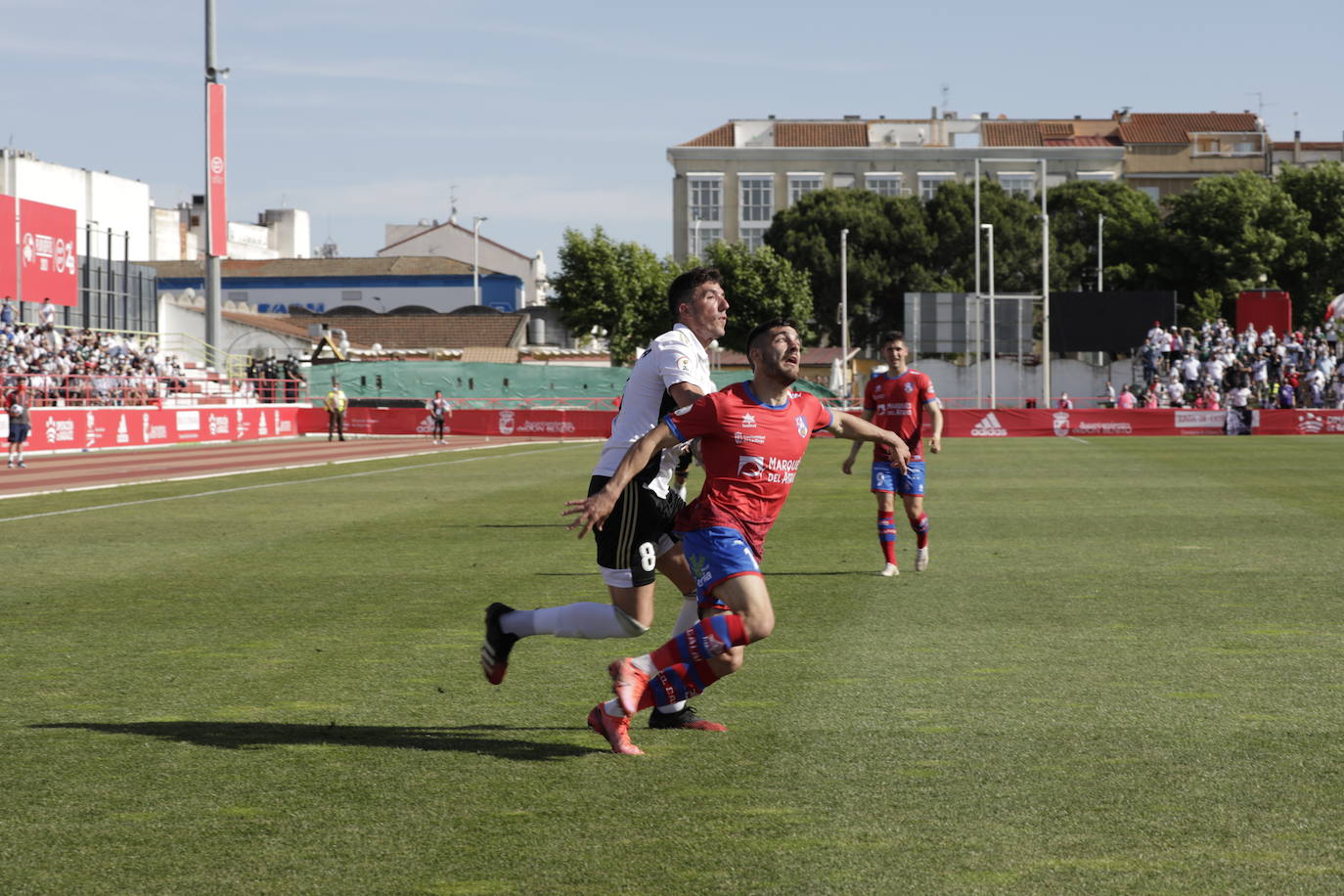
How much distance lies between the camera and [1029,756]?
18.9ft

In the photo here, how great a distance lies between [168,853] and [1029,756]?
315 centimetres

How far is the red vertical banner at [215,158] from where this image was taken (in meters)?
45.0

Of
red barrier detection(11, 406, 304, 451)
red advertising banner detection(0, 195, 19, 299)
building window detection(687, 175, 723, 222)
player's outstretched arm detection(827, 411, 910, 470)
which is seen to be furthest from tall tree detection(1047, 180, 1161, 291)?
player's outstretched arm detection(827, 411, 910, 470)

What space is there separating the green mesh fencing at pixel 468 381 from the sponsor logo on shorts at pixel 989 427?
7618mm

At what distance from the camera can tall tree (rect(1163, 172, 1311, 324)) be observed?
8131 centimetres

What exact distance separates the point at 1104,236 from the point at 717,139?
111ft

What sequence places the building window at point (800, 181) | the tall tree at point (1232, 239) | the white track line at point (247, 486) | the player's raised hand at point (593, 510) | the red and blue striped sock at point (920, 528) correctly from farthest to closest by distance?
the building window at point (800, 181), the tall tree at point (1232, 239), the white track line at point (247, 486), the red and blue striped sock at point (920, 528), the player's raised hand at point (593, 510)

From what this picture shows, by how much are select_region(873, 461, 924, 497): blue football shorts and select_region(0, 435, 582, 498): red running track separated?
14.8 metres

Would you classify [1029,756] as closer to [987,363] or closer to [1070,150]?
[987,363]

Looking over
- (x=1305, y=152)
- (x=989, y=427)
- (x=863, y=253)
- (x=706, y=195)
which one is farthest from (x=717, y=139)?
(x=989, y=427)

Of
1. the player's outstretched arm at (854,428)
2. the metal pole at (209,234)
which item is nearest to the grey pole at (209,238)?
the metal pole at (209,234)

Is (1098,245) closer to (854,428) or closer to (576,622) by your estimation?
(854,428)

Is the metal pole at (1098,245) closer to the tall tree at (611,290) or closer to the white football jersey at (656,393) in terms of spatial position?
the tall tree at (611,290)

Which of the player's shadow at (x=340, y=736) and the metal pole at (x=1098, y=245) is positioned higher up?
the metal pole at (x=1098, y=245)
